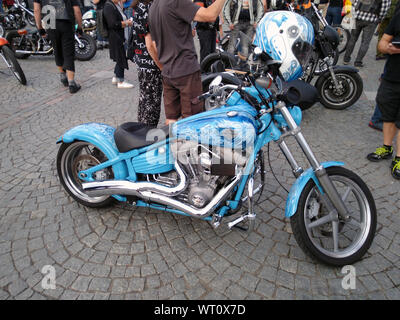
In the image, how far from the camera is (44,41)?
791 centimetres

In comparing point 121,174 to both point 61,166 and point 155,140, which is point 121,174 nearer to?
point 155,140

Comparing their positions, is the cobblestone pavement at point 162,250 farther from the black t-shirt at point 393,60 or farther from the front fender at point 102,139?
the black t-shirt at point 393,60

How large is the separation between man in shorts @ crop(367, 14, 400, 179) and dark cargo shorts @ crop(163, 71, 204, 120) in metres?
2.23

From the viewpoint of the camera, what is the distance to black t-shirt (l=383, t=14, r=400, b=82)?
3.04m

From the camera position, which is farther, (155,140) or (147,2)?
(147,2)

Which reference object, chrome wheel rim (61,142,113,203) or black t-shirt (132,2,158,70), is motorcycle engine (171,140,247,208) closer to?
chrome wheel rim (61,142,113,203)

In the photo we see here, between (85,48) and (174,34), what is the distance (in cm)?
659

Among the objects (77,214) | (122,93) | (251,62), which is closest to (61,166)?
(77,214)

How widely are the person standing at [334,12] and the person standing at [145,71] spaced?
705cm

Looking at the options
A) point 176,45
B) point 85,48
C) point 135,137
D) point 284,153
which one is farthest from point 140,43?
point 85,48

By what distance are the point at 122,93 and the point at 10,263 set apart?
4250 millimetres

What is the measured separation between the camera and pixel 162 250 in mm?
2441

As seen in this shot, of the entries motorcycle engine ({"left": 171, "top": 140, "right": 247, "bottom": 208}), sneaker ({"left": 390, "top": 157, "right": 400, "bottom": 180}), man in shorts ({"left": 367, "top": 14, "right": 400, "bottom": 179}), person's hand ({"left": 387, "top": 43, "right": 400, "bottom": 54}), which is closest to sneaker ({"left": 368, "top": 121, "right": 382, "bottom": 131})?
man in shorts ({"left": 367, "top": 14, "right": 400, "bottom": 179})
